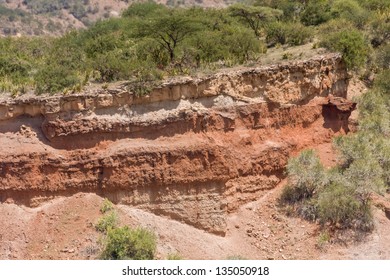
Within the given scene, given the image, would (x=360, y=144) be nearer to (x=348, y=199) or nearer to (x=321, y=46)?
(x=348, y=199)

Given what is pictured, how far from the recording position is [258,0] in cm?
3638

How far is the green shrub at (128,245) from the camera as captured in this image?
46.2ft

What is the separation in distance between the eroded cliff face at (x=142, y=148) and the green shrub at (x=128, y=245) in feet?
7.26

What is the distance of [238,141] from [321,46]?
607 cm

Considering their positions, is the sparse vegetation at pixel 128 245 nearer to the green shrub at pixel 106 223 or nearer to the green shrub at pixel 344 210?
the green shrub at pixel 106 223

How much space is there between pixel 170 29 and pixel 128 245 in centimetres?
1015

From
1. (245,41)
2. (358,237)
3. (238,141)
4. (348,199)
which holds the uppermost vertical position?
(245,41)

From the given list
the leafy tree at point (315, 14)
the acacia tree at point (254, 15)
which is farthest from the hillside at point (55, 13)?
the leafy tree at point (315, 14)

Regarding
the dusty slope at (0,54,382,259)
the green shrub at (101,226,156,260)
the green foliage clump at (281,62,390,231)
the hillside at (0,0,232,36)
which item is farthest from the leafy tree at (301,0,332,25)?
the hillside at (0,0,232,36)

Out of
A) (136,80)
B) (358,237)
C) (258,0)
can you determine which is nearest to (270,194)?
(358,237)

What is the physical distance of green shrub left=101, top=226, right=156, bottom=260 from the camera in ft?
→ 46.2

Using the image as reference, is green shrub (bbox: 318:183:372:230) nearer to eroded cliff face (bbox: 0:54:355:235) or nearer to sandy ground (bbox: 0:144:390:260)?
sandy ground (bbox: 0:144:390:260)

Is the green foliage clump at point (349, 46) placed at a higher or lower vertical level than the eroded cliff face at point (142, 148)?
higher

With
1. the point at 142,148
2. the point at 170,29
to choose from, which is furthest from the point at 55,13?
the point at 142,148
